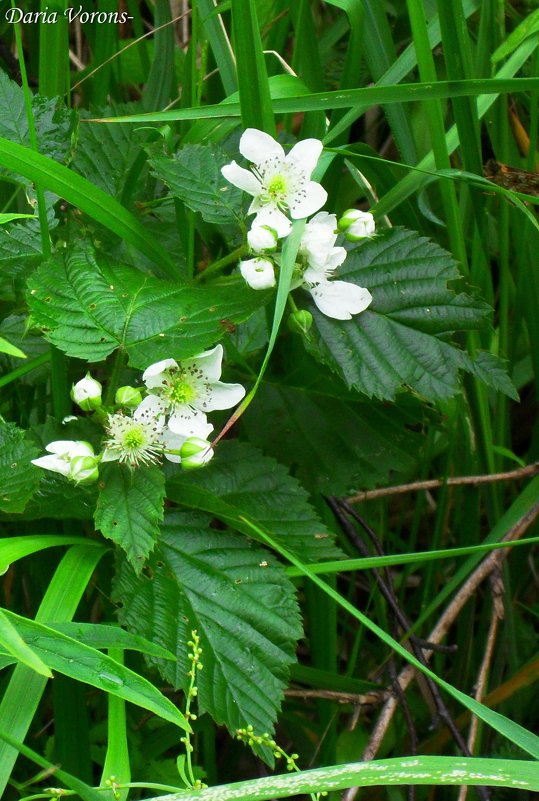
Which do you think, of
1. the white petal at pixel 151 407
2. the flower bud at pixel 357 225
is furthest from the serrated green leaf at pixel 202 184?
the white petal at pixel 151 407

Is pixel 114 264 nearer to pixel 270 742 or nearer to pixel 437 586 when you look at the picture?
pixel 270 742

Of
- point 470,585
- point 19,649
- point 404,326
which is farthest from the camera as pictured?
point 470,585

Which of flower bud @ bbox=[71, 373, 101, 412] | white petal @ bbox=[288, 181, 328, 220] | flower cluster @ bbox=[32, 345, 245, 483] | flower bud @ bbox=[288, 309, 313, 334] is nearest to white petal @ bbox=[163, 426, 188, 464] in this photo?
flower cluster @ bbox=[32, 345, 245, 483]

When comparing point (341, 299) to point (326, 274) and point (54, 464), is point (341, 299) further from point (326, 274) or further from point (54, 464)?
point (54, 464)

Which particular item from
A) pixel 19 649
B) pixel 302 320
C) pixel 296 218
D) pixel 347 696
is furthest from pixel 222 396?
pixel 347 696

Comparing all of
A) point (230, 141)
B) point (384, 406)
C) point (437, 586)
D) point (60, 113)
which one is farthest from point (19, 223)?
point (437, 586)
